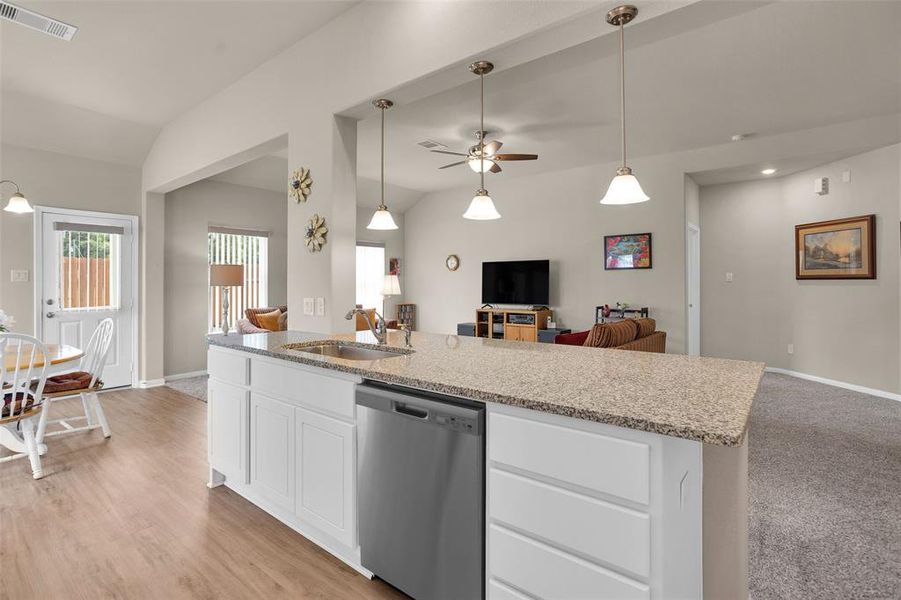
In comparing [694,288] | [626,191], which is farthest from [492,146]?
[694,288]

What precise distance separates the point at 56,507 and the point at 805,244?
7.34m

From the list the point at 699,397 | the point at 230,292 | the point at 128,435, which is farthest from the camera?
the point at 230,292

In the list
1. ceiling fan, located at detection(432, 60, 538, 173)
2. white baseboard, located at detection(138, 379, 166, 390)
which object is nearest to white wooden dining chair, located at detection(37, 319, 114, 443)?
white baseboard, located at detection(138, 379, 166, 390)

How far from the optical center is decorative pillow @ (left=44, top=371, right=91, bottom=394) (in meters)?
3.26

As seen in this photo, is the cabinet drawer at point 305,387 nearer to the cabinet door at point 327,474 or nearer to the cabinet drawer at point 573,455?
the cabinet door at point 327,474

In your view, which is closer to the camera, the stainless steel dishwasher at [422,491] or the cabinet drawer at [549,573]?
the cabinet drawer at [549,573]

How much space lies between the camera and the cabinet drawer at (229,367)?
94.2 inches

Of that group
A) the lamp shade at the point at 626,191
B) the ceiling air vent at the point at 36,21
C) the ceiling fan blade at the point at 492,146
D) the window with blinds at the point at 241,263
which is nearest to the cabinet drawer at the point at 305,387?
the lamp shade at the point at 626,191

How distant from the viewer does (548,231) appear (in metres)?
6.59

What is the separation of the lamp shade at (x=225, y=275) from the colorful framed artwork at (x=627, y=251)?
4656mm

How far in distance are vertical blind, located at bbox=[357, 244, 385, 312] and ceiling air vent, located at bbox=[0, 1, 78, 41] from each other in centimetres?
483

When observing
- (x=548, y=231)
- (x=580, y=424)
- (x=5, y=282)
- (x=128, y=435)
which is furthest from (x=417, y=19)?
(x=5, y=282)

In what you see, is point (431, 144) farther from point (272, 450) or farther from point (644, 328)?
point (272, 450)

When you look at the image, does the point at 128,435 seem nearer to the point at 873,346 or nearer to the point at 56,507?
the point at 56,507
